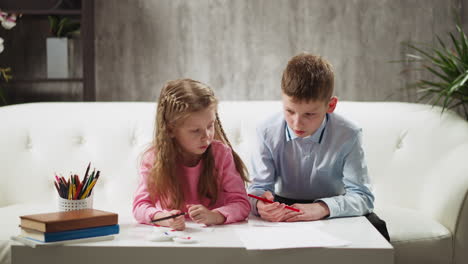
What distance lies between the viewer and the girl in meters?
1.75

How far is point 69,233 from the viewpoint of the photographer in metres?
1.31

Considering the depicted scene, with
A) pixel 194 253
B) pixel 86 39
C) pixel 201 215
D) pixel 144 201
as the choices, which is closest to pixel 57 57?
pixel 86 39

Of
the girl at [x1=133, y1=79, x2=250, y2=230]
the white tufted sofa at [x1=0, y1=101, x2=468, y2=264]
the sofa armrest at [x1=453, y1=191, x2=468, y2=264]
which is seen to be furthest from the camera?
the white tufted sofa at [x1=0, y1=101, x2=468, y2=264]

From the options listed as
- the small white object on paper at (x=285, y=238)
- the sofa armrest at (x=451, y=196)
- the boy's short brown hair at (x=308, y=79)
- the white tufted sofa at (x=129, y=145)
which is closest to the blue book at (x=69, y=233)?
the small white object on paper at (x=285, y=238)

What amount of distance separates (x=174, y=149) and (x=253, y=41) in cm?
138

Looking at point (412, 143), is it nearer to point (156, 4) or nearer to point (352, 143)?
point (352, 143)

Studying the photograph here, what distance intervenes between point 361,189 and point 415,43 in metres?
1.50

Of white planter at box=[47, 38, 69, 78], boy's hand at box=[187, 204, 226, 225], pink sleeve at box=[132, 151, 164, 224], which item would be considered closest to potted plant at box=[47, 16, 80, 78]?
white planter at box=[47, 38, 69, 78]

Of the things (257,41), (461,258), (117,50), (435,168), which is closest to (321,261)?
(461,258)

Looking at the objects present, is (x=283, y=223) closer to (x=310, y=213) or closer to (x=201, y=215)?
(x=310, y=213)

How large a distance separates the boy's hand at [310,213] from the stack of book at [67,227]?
52 cm

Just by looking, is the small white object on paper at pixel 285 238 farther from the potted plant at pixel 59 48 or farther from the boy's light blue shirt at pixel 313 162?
the potted plant at pixel 59 48

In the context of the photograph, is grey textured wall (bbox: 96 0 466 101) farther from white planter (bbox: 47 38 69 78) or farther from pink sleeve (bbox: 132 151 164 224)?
pink sleeve (bbox: 132 151 164 224)

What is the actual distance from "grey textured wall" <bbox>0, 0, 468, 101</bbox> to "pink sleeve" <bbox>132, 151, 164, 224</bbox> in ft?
4.35
